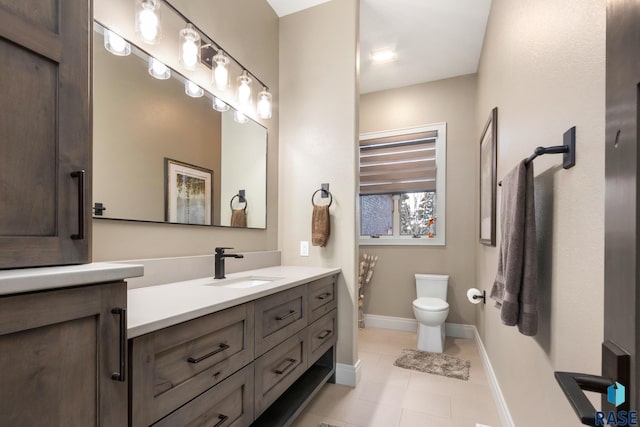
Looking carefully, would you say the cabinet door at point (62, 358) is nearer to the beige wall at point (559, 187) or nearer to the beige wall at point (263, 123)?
the beige wall at point (263, 123)

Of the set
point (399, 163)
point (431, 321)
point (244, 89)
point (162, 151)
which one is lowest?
point (431, 321)

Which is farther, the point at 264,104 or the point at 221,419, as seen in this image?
the point at 264,104

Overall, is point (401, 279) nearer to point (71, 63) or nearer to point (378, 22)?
point (378, 22)

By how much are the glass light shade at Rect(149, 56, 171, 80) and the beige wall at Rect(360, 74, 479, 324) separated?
286cm

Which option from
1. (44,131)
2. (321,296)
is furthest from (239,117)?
(44,131)

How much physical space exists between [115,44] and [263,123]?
1.19 meters

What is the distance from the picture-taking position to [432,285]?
3.46 meters

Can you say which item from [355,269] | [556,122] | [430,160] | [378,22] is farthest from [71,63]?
[430,160]

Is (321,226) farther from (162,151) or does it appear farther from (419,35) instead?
(419,35)

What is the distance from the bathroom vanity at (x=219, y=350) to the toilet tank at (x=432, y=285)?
192 cm

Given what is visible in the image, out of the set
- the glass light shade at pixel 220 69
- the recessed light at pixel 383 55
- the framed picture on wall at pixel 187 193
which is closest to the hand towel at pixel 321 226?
the framed picture on wall at pixel 187 193

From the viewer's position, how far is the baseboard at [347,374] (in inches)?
92.5

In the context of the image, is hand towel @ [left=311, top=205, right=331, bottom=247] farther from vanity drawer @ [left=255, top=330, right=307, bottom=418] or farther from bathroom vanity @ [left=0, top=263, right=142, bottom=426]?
bathroom vanity @ [left=0, top=263, right=142, bottom=426]

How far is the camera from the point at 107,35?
1345 mm
